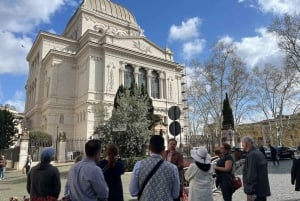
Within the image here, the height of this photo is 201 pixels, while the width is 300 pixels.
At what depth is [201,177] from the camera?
4414mm

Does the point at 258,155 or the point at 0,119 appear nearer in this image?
the point at 258,155

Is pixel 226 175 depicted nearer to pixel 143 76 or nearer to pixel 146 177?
pixel 146 177

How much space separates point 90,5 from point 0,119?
28973 mm

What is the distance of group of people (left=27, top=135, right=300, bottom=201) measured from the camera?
325 cm

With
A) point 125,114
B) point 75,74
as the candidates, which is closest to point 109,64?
point 75,74

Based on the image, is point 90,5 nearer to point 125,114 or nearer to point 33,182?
point 125,114

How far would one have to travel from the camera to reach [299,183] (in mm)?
6324

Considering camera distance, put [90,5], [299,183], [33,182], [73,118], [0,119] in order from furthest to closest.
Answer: [90,5] < [73,118] < [0,119] < [299,183] < [33,182]

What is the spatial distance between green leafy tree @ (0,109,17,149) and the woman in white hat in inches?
1295

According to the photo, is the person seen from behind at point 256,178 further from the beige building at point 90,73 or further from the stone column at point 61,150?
the beige building at point 90,73

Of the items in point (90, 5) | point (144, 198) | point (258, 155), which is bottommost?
point (144, 198)

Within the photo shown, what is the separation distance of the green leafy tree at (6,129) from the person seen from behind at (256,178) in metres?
33.3

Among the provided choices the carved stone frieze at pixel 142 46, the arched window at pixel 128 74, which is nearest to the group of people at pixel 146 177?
the arched window at pixel 128 74

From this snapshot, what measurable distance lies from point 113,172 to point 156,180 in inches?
43.3
